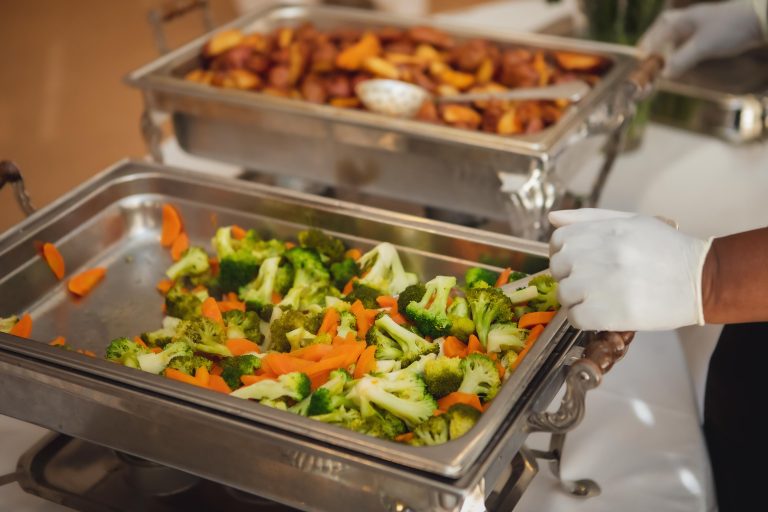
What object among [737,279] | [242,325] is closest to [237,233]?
[242,325]

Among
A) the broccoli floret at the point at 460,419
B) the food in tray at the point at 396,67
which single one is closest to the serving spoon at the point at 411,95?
the food in tray at the point at 396,67

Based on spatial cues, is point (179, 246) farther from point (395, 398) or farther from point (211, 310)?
point (395, 398)

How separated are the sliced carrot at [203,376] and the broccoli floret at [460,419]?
365 millimetres

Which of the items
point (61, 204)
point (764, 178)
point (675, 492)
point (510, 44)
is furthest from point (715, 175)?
point (61, 204)

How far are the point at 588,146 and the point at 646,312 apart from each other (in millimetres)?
956

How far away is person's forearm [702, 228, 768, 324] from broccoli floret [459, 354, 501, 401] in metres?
0.29

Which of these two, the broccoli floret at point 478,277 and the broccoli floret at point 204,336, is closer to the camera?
the broccoli floret at point 204,336

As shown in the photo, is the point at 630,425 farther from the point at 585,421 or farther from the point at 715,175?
the point at 715,175

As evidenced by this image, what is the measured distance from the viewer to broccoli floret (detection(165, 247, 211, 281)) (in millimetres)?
1582

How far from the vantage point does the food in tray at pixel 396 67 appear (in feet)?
6.34

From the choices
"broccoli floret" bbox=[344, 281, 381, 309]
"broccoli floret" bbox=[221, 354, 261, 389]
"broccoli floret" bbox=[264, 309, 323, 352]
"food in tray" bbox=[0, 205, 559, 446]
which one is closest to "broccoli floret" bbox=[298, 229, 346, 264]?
"food in tray" bbox=[0, 205, 559, 446]

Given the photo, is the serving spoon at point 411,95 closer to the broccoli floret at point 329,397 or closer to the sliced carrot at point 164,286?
the sliced carrot at point 164,286

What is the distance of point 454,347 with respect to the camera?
1266 mm

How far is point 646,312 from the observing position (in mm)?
1073
